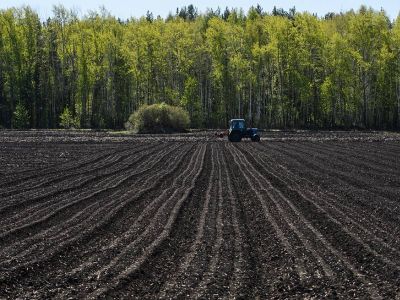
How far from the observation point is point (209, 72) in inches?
2598

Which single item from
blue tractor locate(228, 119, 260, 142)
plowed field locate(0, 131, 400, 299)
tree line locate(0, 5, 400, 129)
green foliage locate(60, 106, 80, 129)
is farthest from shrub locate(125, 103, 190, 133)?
plowed field locate(0, 131, 400, 299)

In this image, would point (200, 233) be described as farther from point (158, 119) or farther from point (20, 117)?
point (20, 117)

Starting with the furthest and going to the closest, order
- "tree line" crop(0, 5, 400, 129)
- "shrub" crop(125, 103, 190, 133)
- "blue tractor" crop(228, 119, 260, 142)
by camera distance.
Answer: "tree line" crop(0, 5, 400, 129)
"shrub" crop(125, 103, 190, 133)
"blue tractor" crop(228, 119, 260, 142)

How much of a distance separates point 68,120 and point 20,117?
5.31m

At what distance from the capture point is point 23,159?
85.5 feet

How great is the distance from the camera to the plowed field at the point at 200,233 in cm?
768

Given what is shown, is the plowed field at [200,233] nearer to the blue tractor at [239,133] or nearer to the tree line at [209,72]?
the blue tractor at [239,133]

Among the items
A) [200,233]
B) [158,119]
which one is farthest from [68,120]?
[200,233]

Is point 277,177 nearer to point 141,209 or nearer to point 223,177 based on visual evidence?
point 223,177

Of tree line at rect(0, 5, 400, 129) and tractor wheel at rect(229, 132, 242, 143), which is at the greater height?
tree line at rect(0, 5, 400, 129)

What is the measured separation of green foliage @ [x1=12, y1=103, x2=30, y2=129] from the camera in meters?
61.0

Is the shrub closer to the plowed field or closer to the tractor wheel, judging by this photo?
the tractor wheel

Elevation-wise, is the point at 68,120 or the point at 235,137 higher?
the point at 68,120

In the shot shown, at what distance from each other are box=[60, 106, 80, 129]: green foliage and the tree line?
219 millimetres
